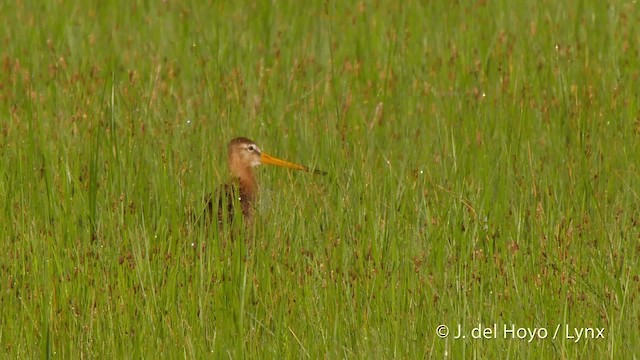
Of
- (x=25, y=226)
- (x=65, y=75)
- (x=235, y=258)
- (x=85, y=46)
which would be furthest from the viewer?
(x=85, y=46)

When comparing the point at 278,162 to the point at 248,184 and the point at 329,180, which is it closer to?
the point at 329,180

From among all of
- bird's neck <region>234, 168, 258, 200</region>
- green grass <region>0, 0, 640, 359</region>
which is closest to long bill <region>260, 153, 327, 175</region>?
green grass <region>0, 0, 640, 359</region>

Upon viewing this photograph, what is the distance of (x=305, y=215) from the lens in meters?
6.20

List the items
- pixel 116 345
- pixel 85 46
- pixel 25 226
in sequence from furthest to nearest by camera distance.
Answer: pixel 85 46
pixel 25 226
pixel 116 345

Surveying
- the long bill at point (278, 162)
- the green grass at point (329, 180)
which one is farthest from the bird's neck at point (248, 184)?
the long bill at point (278, 162)

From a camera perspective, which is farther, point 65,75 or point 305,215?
point 65,75

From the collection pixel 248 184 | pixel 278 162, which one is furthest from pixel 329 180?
pixel 248 184

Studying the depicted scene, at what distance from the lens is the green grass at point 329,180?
16.9ft

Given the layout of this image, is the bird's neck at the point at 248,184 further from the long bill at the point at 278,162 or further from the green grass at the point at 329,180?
the long bill at the point at 278,162

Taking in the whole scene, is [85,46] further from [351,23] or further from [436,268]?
[436,268]

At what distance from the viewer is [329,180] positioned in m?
6.73

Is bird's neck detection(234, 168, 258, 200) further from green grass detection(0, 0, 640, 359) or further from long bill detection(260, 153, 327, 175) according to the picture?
long bill detection(260, 153, 327, 175)

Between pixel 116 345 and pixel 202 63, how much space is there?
3.75 metres

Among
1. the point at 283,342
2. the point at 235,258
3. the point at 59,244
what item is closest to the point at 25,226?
the point at 59,244
